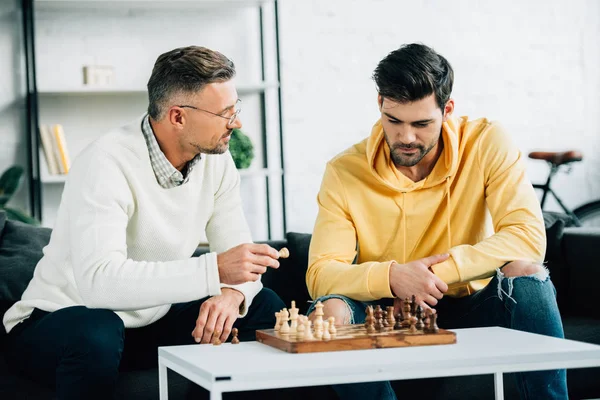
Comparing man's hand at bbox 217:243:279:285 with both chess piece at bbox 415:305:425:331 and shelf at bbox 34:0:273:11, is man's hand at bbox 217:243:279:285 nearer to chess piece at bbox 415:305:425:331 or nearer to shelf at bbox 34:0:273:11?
chess piece at bbox 415:305:425:331

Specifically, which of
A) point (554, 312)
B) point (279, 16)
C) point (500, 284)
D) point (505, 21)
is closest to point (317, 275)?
point (500, 284)

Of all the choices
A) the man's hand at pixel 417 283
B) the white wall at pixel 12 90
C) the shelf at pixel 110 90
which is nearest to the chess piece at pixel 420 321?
the man's hand at pixel 417 283

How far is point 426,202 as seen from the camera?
88.4 inches

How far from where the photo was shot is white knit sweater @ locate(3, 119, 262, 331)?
5.90 feet

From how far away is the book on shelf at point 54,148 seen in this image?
3746 millimetres

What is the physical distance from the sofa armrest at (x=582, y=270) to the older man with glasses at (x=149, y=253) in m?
1.04

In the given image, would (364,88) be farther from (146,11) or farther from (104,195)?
(104,195)

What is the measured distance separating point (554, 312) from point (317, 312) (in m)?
0.57

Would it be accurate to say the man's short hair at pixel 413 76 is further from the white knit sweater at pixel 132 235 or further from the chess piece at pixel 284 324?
the chess piece at pixel 284 324

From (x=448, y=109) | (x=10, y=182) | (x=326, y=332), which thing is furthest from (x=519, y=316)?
(x=10, y=182)

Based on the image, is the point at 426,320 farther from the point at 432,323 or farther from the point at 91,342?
the point at 91,342

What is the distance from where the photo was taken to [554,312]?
1847 mm

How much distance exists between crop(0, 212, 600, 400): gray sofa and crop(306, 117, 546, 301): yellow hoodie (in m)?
0.26

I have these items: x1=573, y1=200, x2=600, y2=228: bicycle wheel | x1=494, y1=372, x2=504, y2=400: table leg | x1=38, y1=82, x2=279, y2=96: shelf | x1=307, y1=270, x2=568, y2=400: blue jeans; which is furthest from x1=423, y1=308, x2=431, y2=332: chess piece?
x1=573, y1=200, x2=600, y2=228: bicycle wheel
